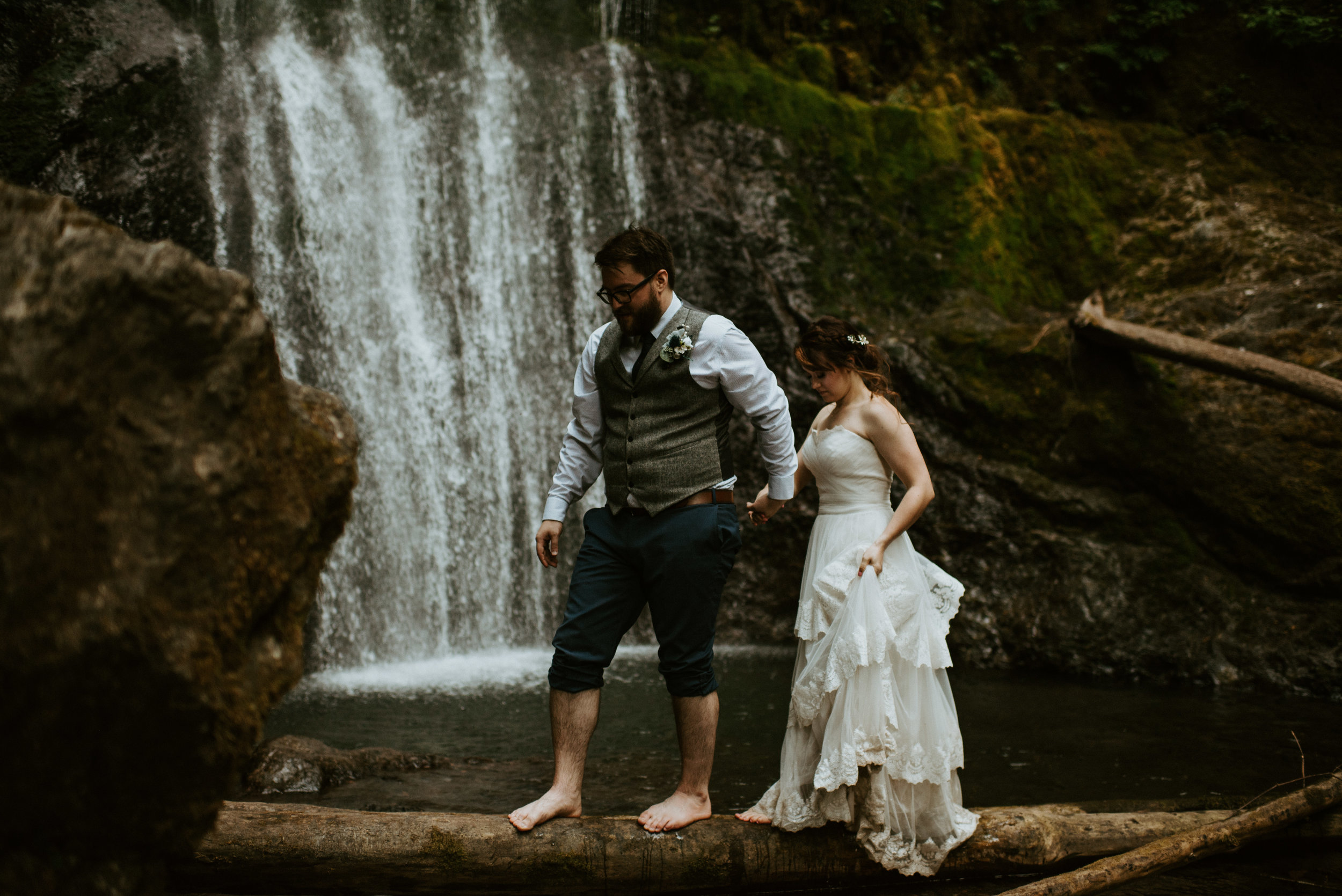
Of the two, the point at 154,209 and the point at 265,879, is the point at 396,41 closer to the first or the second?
the point at 154,209

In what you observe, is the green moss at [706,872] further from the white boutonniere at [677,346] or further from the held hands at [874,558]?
the white boutonniere at [677,346]

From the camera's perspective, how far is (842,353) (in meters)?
3.53

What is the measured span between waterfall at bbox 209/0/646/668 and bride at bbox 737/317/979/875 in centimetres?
614

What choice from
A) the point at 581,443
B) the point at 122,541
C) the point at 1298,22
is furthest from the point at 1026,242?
the point at 122,541

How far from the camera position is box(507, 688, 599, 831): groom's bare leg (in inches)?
120

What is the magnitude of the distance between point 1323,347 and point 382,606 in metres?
8.49

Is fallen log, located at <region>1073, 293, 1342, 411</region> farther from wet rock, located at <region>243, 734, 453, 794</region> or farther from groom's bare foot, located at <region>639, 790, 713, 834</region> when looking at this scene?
wet rock, located at <region>243, 734, 453, 794</region>

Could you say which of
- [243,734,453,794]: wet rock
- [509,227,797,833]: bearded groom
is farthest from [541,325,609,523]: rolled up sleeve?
[243,734,453,794]: wet rock

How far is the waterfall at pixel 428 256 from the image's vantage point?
900cm

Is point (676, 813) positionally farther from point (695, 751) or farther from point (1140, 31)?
point (1140, 31)

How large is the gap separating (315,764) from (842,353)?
10.6ft

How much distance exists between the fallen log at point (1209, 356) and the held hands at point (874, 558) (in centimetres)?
522

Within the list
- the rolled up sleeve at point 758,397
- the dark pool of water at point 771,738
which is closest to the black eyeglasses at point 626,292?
the rolled up sleeve at point 758,397

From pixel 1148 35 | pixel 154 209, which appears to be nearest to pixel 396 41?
pixel 154 209
